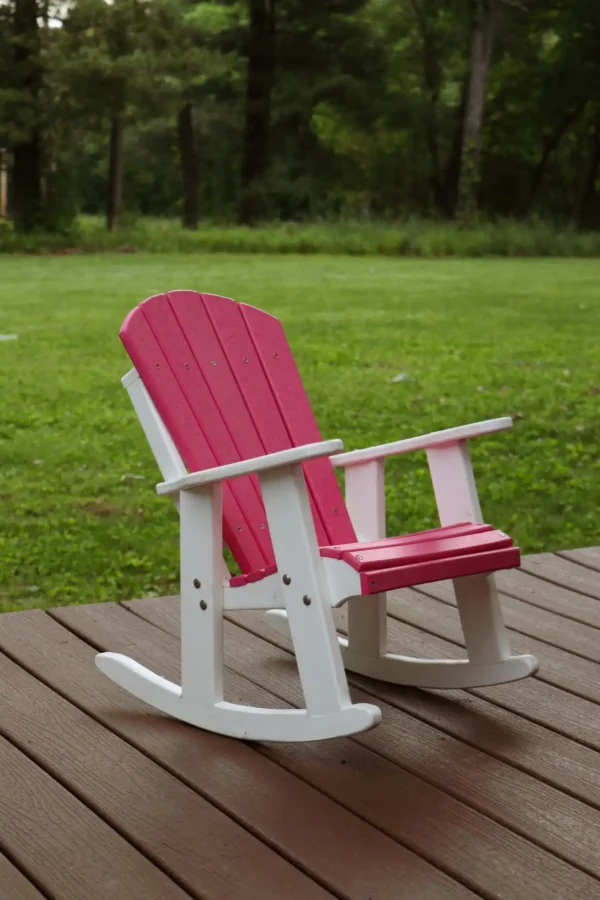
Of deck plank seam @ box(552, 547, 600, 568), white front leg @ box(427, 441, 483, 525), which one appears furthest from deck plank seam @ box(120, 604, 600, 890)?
deck plank seam @ box(552, 547, 600, 568)

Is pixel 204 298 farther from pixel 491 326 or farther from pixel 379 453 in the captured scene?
pixel 491 326

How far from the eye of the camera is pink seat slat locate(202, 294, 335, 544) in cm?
289

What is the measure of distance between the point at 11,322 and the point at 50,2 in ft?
31.7

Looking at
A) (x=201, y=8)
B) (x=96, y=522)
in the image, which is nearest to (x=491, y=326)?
(x=96, y=522)

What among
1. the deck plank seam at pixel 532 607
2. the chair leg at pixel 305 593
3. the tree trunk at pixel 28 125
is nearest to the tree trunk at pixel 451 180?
the tree trunk at pixel 28 125

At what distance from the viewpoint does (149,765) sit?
91.4 inches

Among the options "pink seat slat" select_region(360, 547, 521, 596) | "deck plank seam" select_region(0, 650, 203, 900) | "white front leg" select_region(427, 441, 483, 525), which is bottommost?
"deck plank seam" select_region(0, 650, 203, 900)

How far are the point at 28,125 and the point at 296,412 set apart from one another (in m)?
15.3

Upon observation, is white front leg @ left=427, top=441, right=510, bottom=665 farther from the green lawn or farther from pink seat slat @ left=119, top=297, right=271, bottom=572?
the green lawn

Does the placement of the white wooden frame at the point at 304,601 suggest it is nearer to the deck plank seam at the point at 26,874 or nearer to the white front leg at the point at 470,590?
the white front leg at the point at 470,590

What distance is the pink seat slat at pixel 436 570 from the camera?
226 centimetres

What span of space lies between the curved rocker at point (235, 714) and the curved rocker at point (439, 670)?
0.41 meters

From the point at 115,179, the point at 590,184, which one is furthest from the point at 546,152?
the point at 115,179

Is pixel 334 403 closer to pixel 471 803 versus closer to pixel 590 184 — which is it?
pixel 471 803
